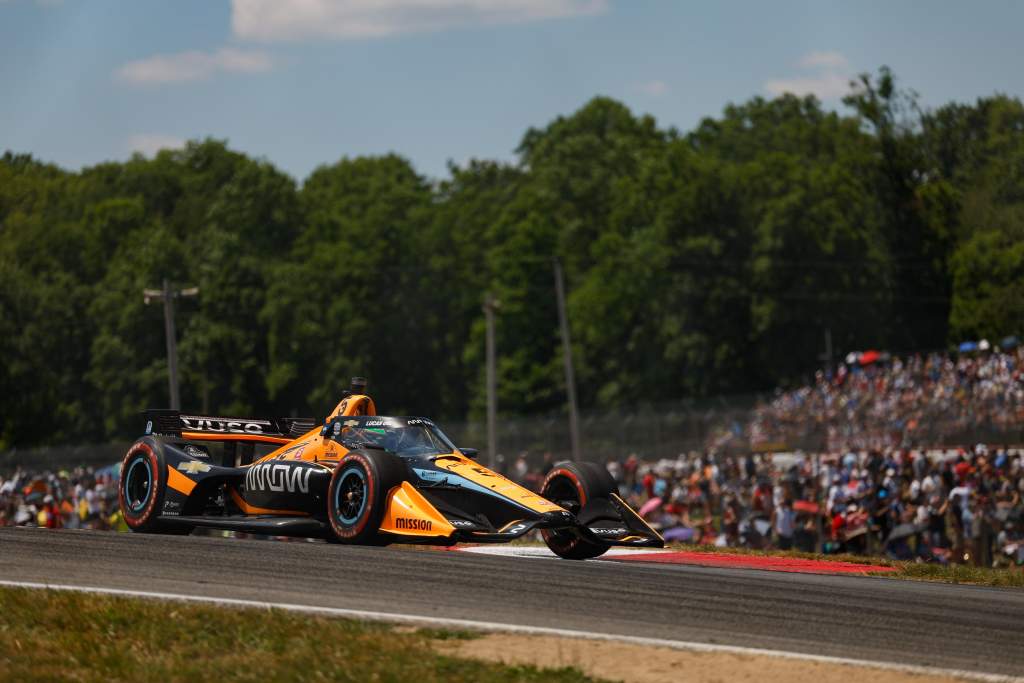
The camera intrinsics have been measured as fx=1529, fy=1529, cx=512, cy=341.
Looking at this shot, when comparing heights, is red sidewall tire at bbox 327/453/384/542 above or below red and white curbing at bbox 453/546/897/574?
above

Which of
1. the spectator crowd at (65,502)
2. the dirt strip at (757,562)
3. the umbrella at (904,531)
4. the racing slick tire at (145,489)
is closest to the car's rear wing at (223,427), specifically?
the racing slick tire at (145,489)

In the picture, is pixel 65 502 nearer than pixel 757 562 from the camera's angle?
No

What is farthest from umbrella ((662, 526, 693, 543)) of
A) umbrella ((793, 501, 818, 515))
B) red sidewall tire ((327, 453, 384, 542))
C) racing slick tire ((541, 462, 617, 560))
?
red sidewall tire ((327, 453, 384, 542))

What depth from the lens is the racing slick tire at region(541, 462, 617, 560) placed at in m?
14.3

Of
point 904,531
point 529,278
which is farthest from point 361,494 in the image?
point 529,278

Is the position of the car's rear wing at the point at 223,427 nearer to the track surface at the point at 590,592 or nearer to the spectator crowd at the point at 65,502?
the track surface at the point at 590,592

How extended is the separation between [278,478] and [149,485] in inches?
68.8

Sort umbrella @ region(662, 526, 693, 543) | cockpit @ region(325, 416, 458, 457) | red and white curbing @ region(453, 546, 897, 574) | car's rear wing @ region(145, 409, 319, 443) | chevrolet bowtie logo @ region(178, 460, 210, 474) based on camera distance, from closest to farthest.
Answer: cockpit @ region(325, 416, 458, 457) < red and white curbing @ region(453, 546, 897, 574) < chevrolet bowtie logo @ region(178, 460, 210, 474) < car's rear wing @ region(145, 409, 319, 443) < umbrella @ region(662, 526, 693, 543)

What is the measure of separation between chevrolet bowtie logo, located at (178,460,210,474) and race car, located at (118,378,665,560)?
0.01 m

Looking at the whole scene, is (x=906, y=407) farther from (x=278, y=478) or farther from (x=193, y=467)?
(x=278, y=478)

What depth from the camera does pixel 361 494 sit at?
45.8ft

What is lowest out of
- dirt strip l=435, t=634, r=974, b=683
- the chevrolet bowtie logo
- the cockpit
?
dirt strip l=435, t=634, r=974, b=683

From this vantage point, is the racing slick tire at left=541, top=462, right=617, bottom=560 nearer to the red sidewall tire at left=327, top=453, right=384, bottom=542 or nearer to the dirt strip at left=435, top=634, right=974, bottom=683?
the red sidewall tire at left=327, top=453, right=384, bottom=542

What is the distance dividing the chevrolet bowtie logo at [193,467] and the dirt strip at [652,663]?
21.6 ft
